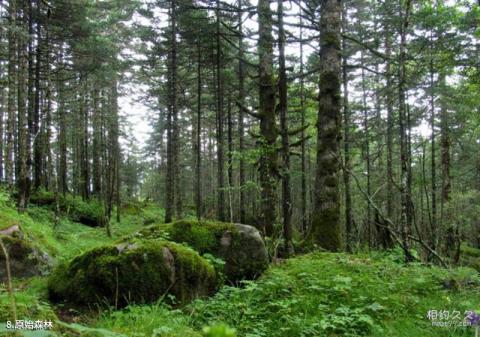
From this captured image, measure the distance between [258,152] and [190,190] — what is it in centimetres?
3421

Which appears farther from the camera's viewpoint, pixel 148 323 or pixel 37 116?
pixel 37 116

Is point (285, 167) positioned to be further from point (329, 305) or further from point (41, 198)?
point (41, 198)

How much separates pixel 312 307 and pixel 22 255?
5089mm

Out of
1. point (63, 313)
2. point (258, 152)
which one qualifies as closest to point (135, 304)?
point (63, 313)

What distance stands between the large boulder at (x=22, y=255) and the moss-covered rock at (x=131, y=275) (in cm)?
163

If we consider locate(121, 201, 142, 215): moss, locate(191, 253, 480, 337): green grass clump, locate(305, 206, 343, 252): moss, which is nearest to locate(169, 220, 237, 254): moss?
locate(191, 253, 480, 337): green grass clump

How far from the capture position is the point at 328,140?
8086 millimetres

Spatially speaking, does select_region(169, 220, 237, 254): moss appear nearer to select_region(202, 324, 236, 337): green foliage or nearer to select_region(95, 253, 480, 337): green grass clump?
select_region(95, 253, 480, 337): green grass clump

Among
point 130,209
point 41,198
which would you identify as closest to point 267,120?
point 41,198

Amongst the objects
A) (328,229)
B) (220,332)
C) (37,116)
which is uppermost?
(37,116)

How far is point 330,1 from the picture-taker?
8.31 metres

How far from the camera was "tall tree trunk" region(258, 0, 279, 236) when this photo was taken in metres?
10.2

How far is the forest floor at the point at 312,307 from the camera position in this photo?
345 cm

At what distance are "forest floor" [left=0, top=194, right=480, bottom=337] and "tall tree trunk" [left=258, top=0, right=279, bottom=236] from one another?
4360 mm
